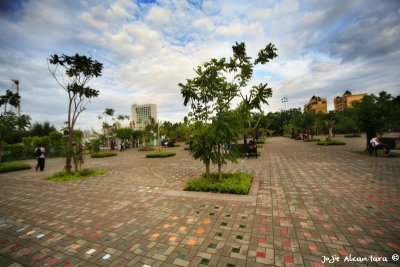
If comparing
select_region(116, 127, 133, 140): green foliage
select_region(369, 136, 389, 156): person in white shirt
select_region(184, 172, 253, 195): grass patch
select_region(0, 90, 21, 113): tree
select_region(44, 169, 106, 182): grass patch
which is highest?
select_region(0, 90, 21, 113): tree

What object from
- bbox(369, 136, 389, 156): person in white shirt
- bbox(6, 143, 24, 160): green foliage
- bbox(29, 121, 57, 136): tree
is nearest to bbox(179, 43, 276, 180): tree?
bbox(369, 136, 389, 156): person in white shirt

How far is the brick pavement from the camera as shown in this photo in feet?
10.2

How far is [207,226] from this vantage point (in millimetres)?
4066

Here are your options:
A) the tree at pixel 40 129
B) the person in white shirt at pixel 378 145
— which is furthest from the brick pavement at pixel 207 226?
the tree at pixel 40 129

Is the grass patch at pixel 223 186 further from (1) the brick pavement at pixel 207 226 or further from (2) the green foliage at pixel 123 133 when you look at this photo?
(2) the green foliage at pixel 123 133

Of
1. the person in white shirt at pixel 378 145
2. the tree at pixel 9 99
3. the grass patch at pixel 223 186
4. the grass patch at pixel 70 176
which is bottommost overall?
the grass patch at pixel 70 176

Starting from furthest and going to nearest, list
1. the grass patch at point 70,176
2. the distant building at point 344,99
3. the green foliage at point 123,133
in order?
1. the distant building at point 344,99
2. the green foliage at point 123,133
3. the grass patch at point 70,176

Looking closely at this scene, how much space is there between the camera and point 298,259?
2.90 meters

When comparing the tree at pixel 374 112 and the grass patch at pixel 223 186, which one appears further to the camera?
the tree at pixel 374 112

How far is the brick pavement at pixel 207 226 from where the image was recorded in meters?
3.09

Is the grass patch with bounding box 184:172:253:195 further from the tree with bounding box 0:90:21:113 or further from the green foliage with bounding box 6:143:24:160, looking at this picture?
the green foliage with bounding box 6:143:24:160

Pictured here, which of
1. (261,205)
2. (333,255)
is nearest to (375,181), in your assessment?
(261,205)

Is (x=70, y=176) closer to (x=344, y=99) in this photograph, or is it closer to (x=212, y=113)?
(x=212, y=113)

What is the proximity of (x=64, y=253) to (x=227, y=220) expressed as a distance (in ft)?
10.8
